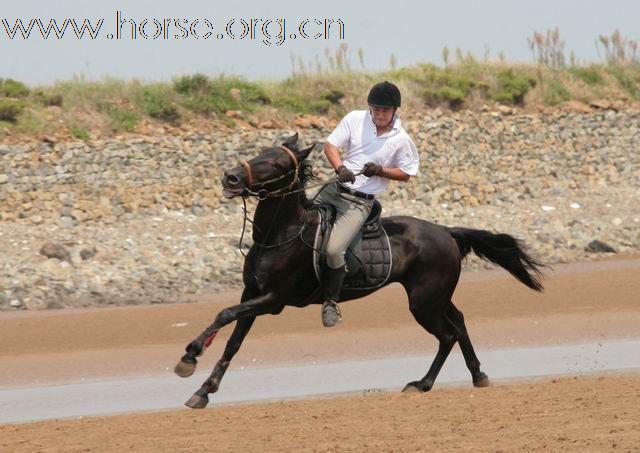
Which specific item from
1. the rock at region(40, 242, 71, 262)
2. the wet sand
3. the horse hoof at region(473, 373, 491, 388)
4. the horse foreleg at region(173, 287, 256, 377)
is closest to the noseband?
the horse foreleg at region(173, 287, 256, 377)

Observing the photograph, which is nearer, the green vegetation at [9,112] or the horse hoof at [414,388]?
the horse hoof at [414,388]

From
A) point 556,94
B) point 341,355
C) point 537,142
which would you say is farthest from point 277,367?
point 556,94

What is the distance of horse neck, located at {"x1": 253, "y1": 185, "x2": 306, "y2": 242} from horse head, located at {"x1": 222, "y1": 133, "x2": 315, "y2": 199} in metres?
0.14

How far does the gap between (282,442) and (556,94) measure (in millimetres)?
24661

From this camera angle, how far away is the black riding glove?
10.9 metres

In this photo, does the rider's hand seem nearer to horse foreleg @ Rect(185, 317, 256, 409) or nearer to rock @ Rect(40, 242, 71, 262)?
horse foreleg @ Rect(185, 317, 256, 409)

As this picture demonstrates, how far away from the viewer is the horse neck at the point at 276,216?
10852 millimetres

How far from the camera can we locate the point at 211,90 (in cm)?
2941

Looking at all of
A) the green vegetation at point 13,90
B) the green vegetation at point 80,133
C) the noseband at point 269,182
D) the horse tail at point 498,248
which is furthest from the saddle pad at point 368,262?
the green vegetation at point 13,90

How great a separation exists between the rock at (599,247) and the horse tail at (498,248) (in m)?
11.2

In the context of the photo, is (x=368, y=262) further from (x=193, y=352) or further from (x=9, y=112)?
(x=9, y=112)

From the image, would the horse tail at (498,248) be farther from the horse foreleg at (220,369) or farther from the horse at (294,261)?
the horse foreleg at (220,369)

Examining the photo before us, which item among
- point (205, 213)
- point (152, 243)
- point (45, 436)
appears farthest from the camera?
point (205, 213)

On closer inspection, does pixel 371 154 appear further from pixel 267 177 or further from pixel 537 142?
pixel 537 142
